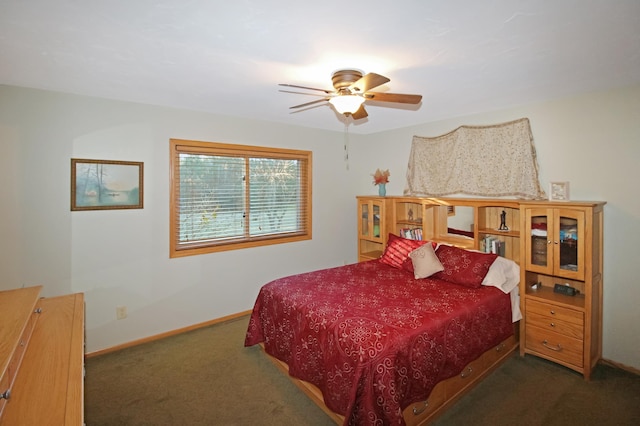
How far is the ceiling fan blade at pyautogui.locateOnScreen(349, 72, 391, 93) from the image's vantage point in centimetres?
184

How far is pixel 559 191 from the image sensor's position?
2838mm

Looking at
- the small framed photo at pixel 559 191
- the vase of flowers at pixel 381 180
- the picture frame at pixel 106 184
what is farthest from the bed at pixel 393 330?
the picture frame at pixel 106 184

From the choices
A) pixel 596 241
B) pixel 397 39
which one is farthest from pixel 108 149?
pixel 596 241

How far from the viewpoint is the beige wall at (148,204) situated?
8.46ft

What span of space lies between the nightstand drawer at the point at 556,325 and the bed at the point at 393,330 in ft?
0.44

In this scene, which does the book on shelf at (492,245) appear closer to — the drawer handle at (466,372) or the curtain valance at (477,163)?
the curtain valance at (477,163)

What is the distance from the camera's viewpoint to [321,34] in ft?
5.62

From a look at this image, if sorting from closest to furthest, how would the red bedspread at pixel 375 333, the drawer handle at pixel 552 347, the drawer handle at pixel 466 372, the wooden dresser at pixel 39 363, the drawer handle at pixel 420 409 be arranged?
the wooden dresser at pixel 39 363
the red bedspread at pixel 375 333
the drawer handle at pixel 420 409
the drawer handle at pixel 466 372
the drawer handle at pixel 552 347

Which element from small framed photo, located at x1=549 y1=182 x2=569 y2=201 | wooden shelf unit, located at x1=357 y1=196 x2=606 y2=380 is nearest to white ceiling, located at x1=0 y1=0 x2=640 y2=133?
small framed photo, located at x1=549 y1=182 x2=569 y2=201

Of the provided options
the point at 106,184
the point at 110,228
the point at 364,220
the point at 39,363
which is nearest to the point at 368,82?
the point at 39,363

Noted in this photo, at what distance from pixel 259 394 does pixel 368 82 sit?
7.58 ft

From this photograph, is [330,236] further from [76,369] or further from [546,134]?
[76,369]

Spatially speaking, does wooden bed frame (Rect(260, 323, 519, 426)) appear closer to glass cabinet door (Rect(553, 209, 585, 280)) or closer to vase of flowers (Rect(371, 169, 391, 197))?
glass cabinet door (Rect(553, 209, 585, 280))

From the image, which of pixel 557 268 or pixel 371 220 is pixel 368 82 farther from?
pixel 371 220
